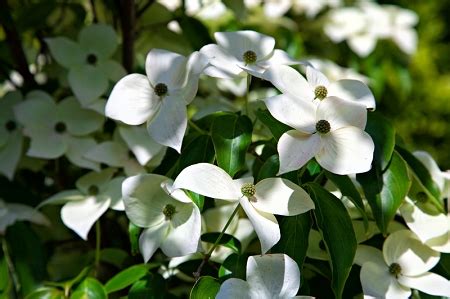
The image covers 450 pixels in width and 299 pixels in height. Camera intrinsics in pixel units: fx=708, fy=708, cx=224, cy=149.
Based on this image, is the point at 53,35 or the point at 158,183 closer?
the point at 158,183

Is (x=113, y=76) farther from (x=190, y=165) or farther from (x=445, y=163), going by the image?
(x=445, y=163)

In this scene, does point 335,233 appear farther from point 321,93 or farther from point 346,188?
point 321,93

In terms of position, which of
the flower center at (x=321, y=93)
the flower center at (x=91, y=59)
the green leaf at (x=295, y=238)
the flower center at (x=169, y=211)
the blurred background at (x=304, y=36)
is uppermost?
the flower center at (x=321, y=93)

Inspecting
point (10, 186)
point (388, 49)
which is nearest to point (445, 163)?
point (388, 49)

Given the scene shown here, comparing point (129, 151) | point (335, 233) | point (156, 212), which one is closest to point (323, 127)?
point (335, 233)

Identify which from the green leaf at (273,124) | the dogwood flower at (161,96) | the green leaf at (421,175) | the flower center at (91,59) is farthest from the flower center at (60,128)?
the green leaf at (421,175)

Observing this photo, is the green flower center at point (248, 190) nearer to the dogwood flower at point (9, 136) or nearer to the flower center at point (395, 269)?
the flower center at point (395, 269)
